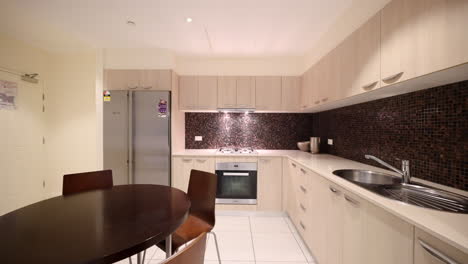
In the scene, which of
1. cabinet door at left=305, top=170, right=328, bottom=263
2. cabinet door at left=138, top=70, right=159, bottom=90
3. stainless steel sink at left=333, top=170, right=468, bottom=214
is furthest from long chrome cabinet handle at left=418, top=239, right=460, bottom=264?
cabinet door at left=138, top=70, right=159, bottom=90

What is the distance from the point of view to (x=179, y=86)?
2988 millimetres

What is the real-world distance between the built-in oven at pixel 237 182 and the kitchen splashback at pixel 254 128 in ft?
2.23

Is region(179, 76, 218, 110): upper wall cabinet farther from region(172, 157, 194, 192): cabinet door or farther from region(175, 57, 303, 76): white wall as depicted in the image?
region(172, 157, 194, 192): cabinet door

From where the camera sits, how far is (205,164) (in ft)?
8.80

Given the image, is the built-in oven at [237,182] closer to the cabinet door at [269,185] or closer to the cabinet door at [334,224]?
the cabinet door at [269,185]

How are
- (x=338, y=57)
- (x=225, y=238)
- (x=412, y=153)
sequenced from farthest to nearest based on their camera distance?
(x=225, y=238), (x=338, y=57), (x=412, y=153)

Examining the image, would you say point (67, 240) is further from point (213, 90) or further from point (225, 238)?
point (213, 90)

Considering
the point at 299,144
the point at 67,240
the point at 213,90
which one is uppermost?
the point at 213,90

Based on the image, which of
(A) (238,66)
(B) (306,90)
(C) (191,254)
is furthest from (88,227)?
(A) (238,66)

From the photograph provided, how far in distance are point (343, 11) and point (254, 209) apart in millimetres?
2720

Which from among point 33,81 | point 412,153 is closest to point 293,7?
point 412,153

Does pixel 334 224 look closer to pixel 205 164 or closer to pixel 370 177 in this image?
pixel 370 177

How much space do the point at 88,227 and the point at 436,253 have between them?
57.1 inches

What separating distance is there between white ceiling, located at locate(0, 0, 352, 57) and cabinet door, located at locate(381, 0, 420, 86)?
80 cm
